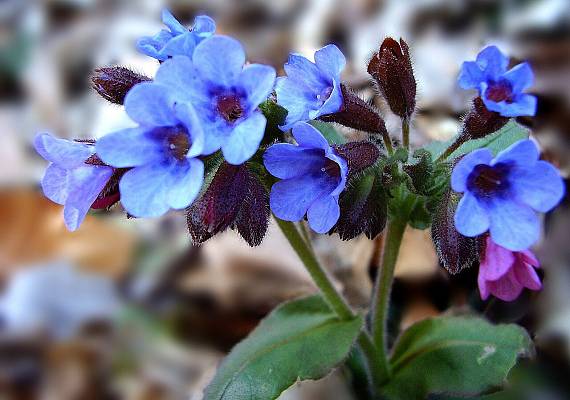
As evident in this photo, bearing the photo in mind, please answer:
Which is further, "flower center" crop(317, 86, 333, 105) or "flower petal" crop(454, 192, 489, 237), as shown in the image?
"flower center" crop(317, 86, 333, 105)

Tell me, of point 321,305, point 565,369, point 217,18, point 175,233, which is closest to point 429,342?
point 321,305

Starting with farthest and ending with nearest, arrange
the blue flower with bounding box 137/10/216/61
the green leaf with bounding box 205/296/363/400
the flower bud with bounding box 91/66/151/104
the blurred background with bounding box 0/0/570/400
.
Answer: the blurred background with bounding box 0/0/570/400
the green leaf with bounding box 205/296/363/400
the flower bud with bounding box 91/66/151/104
the blue flower with bounding box 137/10/216/61

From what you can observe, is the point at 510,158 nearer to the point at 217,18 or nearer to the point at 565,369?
the point at 565,369

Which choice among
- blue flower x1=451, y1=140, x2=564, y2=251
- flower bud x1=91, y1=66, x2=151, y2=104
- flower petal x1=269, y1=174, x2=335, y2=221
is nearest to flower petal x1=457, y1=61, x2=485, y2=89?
blue flower x1=451, y1=140, x2=564, y2=251

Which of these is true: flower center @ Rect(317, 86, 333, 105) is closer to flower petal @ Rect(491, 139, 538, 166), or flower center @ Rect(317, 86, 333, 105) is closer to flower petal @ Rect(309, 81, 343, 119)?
flower petal @ Rect(309, 81, 343, 119)

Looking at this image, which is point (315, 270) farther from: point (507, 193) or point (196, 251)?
point (196, 251)

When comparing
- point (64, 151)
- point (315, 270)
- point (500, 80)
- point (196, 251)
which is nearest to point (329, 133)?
point (315, 270)

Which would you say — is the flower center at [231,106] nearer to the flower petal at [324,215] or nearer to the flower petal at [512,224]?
the flower petal at [324,215]
